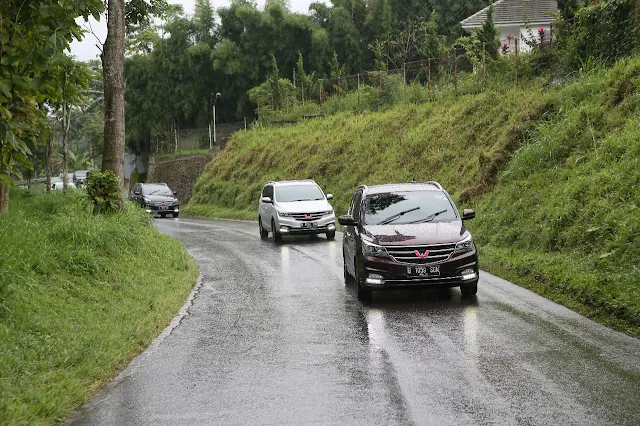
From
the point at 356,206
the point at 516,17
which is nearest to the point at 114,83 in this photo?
the point at 356,206

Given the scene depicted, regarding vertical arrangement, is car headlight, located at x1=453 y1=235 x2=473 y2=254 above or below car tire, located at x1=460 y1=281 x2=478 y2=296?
above

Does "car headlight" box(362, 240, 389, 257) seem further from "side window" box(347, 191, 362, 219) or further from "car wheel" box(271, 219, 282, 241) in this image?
"car wheel" box(271, 219, 282, 241)

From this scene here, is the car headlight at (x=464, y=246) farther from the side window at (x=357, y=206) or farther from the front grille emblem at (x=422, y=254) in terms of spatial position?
the side window at (x=357, y=206)

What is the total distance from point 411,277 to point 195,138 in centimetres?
5581

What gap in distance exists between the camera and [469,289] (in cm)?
1245

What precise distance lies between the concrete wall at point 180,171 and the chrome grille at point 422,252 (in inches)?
1873

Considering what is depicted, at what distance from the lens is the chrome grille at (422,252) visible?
12.0 meters

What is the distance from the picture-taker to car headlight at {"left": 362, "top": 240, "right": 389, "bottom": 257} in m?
12.2

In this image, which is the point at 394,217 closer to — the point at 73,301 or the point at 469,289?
the point at 469,289

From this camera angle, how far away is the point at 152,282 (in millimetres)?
13812

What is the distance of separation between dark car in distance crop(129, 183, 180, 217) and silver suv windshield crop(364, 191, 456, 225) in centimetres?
3056

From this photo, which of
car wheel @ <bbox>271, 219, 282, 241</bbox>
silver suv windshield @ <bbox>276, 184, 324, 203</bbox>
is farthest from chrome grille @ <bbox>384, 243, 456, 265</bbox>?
silver suv windshield @ <bbox>276, 184, 324, 203</bbox>

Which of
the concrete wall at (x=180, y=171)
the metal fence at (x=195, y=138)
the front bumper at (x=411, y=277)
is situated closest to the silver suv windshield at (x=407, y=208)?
the front bumper at (x=411, y=277)

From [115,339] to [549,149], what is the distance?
14794 mm
